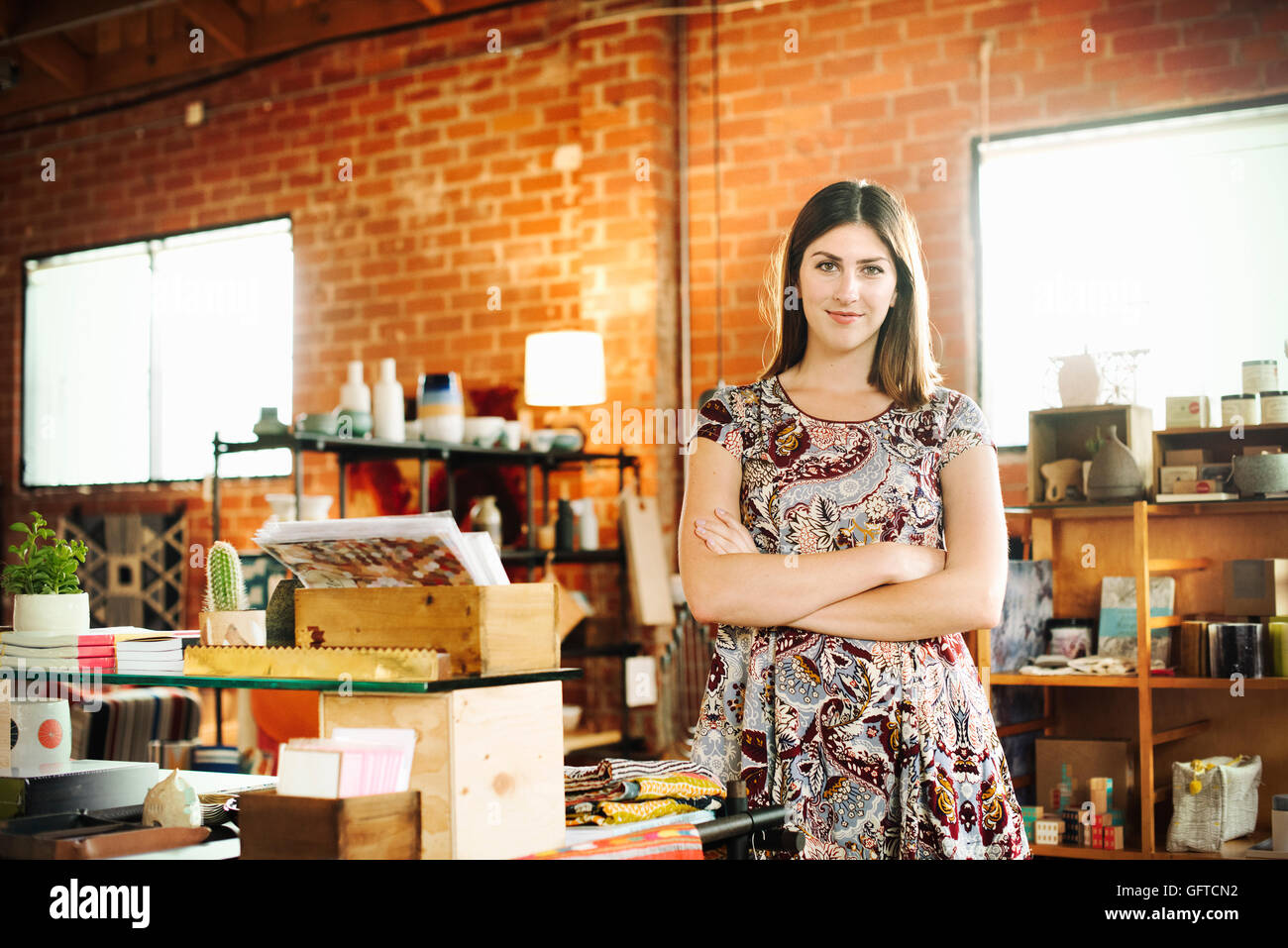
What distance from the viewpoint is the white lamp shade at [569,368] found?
5.06 metres

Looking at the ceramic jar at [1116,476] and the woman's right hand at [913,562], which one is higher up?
the ceramic jar at [1116,476]

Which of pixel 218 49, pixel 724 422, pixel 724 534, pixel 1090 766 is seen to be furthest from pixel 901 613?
pixel 218 49

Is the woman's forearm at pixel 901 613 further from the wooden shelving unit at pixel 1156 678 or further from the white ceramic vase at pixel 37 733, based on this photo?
the wooden shelving unit at pixel 1156 678

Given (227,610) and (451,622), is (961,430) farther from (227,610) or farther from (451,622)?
(227,610)

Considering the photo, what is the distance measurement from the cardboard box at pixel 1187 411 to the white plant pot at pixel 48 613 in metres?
3.36

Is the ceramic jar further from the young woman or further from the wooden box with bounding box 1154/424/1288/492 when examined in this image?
the young woman

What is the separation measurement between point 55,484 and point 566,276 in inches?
131

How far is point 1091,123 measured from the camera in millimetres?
4762

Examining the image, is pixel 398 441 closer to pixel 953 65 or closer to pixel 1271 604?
pixel 953 65

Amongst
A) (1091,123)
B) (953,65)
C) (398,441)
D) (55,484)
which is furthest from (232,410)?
(1091,123)

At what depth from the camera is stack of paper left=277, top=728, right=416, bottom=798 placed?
1281 mm

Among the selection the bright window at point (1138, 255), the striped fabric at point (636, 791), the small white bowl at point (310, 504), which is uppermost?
the bright window at point (1138, 255)

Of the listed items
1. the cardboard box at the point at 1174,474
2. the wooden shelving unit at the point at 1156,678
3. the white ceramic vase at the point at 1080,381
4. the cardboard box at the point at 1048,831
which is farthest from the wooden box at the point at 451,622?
the white ceramic vase at the point at 1080,381

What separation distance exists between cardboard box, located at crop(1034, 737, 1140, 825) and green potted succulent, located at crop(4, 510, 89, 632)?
3.12m
